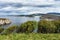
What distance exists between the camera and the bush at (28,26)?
483 cm

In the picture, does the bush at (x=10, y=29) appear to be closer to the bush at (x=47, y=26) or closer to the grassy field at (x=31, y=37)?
Result: the grassy field at (x=31, y=37)

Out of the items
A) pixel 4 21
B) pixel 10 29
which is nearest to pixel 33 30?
pixel 10 29

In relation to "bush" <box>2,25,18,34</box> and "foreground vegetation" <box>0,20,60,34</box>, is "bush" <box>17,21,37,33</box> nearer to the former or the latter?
"foreground vegetation" <box>0,20,60,34</box>

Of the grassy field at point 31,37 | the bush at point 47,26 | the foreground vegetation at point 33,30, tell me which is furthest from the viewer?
the bush at point 47,26

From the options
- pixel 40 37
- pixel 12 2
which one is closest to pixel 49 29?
pixel 40 37

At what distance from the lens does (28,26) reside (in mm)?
4906

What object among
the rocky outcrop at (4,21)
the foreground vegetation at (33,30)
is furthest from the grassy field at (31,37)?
the rocky outcrop at (4,21)

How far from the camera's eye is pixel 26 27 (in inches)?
194

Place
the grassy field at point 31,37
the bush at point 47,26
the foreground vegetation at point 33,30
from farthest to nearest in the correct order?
1. the bush at point 47,26
2. the foreground vegetation at point 33,30
3. the grassy field at point 31,37

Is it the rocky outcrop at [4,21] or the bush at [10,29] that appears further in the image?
the bush at [10,29]

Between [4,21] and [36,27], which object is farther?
[36,27]

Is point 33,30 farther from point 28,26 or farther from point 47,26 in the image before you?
point 47,26

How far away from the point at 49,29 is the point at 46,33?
169 millimetres

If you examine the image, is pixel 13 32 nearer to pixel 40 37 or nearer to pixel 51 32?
pixel 40 37
